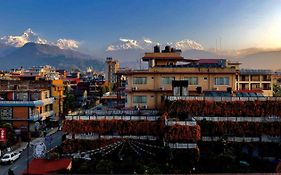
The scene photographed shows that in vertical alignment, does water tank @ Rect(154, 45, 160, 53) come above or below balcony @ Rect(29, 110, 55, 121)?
above

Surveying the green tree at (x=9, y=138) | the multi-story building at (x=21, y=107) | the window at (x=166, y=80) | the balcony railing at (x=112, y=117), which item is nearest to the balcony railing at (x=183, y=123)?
the balcony railing at (x=112, y=117)

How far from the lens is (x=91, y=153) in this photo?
31141 mm

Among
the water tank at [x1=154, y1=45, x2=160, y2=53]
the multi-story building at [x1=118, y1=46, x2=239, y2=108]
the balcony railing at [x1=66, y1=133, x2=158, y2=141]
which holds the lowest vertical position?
the balcony railing at [x1=66, y1=133, x2=158, y2=141]

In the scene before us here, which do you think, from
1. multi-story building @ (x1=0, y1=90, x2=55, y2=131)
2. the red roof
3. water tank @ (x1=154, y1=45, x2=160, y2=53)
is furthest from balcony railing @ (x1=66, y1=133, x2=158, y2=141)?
multi-story building @ (x1=0, y1=90, x2=55, y2=131)

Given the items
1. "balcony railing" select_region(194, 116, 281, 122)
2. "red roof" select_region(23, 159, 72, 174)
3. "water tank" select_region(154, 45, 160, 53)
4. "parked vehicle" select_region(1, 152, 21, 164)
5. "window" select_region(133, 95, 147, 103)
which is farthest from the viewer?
"water tank" select_region(154, 45, 160, 53)

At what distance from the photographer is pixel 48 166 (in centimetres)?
2784

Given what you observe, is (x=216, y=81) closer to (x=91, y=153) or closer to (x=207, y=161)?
(x=207, y=161)

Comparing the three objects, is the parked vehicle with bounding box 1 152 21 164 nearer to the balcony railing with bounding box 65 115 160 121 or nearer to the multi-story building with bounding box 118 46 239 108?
the balcony railing with bounding box 65 115 160 121

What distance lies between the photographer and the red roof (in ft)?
88.7

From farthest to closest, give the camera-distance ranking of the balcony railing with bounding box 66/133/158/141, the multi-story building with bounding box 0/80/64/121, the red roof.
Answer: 1. the multi-story building with bounding box 0/80/64/121
2. the balcony railing with bounding box 66/133/158/141
3. the red roof

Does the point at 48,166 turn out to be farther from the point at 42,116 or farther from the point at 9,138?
the point at 42,116

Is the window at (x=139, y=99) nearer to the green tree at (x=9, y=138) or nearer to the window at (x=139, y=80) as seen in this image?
the window at (x=139, y=80)

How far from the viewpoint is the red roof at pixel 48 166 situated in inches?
1065

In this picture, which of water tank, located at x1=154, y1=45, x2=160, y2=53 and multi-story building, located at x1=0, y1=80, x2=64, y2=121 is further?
multi-story building, located at x1=0, y1=80, x2=64, y2=121
